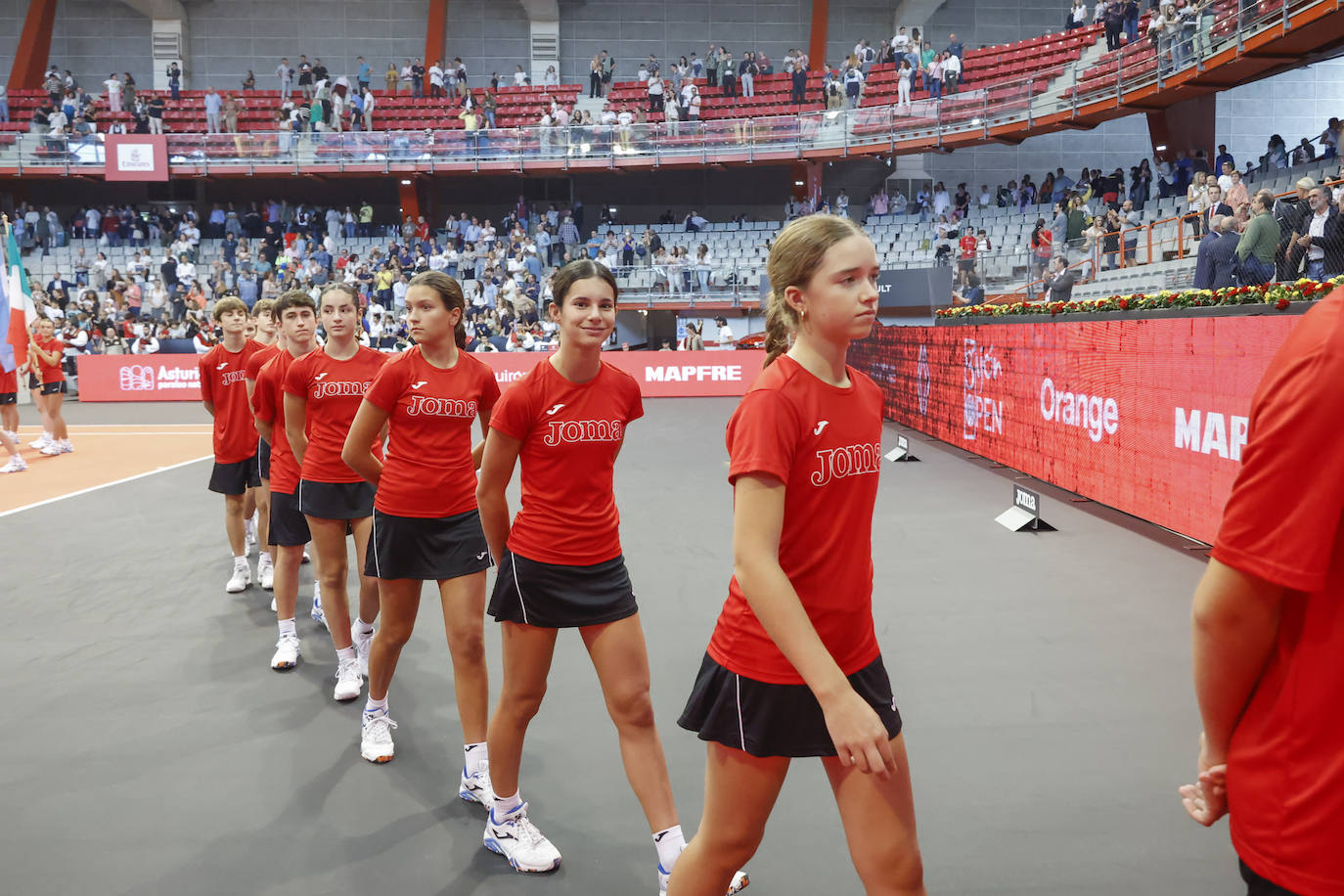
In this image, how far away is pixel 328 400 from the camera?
15.8ft

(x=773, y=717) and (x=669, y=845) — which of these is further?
(x=669, y=845)

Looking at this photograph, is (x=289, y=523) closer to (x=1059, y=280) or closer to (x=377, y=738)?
(x=377, y=738)

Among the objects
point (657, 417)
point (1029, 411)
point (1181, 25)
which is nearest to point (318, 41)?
point (657, 417)

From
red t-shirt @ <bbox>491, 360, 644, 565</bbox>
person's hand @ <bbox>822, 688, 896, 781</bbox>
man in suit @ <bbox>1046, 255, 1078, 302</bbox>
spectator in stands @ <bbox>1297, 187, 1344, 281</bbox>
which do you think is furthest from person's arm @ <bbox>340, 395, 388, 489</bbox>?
man in suit @ <bbox>1046, 255, 1078, 302</bbox>

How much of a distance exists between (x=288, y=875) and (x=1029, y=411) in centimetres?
953

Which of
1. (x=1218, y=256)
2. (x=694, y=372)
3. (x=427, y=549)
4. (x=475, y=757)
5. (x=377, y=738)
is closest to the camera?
(x=475, y=757)

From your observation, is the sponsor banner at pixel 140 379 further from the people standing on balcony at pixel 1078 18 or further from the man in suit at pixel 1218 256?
the people standing on balcony at pixel 1078 18

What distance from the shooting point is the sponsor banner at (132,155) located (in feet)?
99.8

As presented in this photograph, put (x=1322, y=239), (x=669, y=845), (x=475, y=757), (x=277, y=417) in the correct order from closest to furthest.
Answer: (x=669, y=845), (x=475, y=757), (x=277, y=417), (x=1322, y=239)

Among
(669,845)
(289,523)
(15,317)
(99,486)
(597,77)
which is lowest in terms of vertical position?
(99,486)

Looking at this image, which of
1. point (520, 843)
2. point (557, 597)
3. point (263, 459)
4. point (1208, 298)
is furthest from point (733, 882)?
point (1208, 298)

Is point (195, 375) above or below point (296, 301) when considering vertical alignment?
below

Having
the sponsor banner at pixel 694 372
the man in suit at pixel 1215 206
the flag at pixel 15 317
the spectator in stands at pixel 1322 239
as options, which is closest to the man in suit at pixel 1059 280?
the man in suit at pixel 1215 206

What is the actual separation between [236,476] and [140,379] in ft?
65.6
